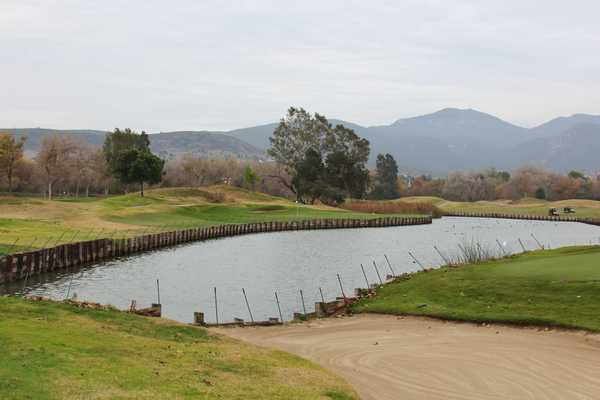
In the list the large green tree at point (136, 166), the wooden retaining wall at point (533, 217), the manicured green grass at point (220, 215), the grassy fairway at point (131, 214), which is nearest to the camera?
the grassy fairway at point (131, 214)

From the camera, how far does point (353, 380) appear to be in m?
16.8

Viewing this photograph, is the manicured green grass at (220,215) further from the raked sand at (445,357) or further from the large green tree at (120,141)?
the raked sand at (445,357)

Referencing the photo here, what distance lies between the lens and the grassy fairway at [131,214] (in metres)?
57.3

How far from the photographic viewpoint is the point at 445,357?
61.6ft

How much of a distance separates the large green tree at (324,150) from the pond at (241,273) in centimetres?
6729

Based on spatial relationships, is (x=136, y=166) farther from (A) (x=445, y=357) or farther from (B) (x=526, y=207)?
(B) (x=526, y=207)

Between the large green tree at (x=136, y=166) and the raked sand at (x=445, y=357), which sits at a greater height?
the large green tree at (x=136, y=166)

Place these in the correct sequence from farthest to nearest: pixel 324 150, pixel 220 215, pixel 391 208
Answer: pixel 324 150 → pixel 391 208 → pixel 220 215

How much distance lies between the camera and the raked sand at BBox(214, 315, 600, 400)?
15.7 metres

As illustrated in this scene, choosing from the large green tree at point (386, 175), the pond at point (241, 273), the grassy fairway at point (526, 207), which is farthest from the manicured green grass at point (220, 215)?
the large green tree at point (386, 175)

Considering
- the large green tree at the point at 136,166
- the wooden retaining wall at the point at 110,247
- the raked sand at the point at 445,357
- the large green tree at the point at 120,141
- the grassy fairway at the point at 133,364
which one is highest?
the large green tree at the point at 120,141

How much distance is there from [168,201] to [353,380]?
92382mm

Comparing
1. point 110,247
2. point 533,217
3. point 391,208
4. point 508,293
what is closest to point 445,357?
point 508,293

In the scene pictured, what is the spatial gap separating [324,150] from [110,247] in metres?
105
